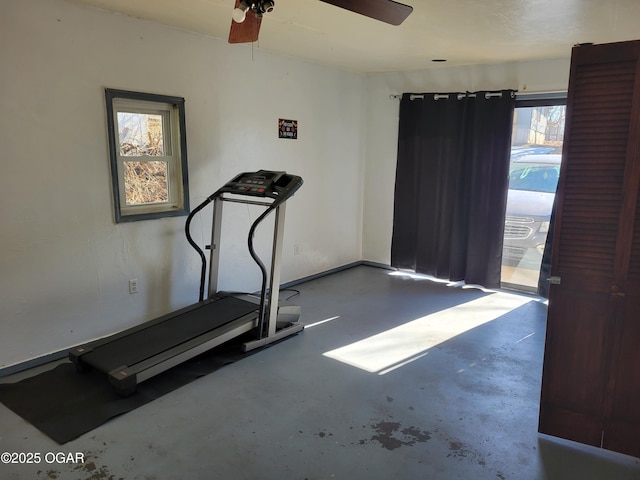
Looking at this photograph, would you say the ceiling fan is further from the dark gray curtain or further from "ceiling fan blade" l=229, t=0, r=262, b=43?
the dark gray curtain

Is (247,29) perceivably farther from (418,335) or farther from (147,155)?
(418,335)

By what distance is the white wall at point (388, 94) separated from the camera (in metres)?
4.50

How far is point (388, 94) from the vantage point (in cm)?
547

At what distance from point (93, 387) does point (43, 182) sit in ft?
4.52

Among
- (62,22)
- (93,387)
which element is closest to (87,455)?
(93,387)

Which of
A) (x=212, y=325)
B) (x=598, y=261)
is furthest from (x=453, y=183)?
(x=212, y=325)

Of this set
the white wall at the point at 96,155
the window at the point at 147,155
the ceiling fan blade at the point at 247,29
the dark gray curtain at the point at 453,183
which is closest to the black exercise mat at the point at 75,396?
the white wall at the point at 96,155

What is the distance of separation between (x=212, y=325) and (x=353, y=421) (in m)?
1.28

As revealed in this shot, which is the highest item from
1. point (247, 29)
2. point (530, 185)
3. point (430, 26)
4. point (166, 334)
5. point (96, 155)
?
point (430, 26)

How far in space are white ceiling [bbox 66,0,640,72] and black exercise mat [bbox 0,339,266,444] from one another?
2.43 metres

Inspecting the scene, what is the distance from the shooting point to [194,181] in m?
3.94

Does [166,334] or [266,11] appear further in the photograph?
[166,334]

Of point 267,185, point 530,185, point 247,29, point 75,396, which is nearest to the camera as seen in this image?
point 247,29

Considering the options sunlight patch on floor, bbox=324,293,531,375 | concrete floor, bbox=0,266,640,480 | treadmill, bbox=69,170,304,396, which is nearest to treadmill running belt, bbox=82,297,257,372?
treadmill, bbox=69,170,304,396
